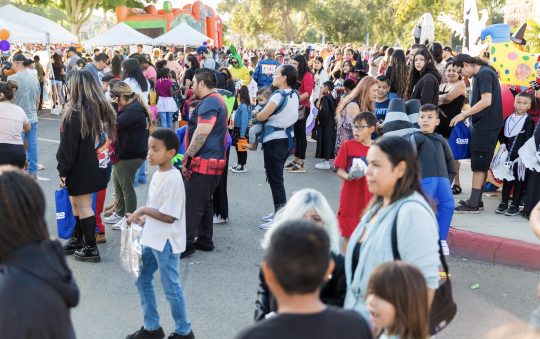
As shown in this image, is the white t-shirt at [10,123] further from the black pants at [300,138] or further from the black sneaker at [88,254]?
the black pants at [300,138]

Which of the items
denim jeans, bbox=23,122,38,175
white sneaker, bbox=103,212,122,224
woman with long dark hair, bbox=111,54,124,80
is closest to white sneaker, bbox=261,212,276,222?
white sneaker, bbox=103,212,122,224

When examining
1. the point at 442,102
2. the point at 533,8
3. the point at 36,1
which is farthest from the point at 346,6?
the point at 442,102

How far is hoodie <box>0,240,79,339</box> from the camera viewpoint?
2.17 metres

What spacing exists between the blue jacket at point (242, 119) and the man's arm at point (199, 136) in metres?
2.39

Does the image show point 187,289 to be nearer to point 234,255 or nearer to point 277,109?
point 234,255

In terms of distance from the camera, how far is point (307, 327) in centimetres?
198

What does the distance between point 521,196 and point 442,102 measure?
1522 millimetres

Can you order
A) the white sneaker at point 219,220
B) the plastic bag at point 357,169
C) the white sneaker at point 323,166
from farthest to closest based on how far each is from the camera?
the white sneaker at point 323,166, the white sneaker at point 219,220, the plastic bag at point 357,169

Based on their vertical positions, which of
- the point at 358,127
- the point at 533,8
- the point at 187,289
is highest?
the point at 533,8

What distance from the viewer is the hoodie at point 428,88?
25.4 feet

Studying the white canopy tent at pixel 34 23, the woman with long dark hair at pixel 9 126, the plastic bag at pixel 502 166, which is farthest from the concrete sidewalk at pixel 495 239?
the white canopy tent at pixel 34 23

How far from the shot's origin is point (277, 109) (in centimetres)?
715

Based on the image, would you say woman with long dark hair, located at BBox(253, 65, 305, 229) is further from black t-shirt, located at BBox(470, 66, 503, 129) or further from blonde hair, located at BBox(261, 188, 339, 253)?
blonde hair, located at BBox(261, 188, 339, 253)

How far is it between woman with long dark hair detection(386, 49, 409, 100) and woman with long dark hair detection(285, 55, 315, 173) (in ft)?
6.96
